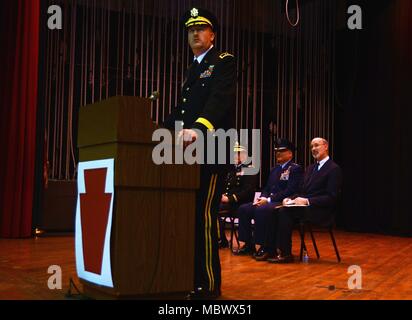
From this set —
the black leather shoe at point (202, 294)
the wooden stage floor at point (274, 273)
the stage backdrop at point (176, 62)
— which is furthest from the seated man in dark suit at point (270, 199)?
the stage backdrop at point (176, 62)

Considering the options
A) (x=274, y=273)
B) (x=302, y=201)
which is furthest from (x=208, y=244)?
(x=302, y=201)

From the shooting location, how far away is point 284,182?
5.32m

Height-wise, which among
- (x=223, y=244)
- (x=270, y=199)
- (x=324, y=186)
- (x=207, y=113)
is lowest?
(x=223, y=244)

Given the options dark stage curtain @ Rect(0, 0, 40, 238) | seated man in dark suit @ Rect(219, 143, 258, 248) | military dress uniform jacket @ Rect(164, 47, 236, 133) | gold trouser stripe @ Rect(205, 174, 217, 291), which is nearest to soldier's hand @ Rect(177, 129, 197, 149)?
military dress uniform jacket @ Rect(164, 47, 236, 133)

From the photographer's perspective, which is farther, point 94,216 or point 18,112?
point 18,112

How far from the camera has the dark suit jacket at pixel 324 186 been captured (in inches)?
190

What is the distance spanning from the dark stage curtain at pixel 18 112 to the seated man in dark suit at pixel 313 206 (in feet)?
9.93

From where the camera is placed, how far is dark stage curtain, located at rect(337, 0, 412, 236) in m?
8.00

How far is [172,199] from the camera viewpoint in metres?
2.57

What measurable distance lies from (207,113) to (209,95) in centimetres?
15

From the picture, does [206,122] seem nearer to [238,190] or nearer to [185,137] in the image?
[185,137]

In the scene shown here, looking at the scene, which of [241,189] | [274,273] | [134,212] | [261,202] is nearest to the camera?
[134,212]

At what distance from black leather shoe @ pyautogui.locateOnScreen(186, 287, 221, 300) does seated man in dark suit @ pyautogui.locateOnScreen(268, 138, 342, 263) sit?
1994 mm

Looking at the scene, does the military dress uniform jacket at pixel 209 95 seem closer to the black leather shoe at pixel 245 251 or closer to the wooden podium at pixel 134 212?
the wooden podium at pixel 134 212
